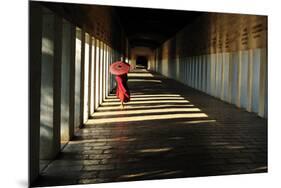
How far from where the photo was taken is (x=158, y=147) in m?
6.26

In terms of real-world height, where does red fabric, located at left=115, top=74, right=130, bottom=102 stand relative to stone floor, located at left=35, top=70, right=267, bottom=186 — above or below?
above

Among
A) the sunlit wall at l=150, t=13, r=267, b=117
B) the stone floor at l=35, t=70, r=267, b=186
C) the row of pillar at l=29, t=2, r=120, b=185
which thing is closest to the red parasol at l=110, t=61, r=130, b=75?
the stone floor at l=35, t=70, r=267, b=186

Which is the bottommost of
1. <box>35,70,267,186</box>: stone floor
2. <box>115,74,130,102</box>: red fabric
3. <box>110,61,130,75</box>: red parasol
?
<box>35,70,267,186</box>: stone floor

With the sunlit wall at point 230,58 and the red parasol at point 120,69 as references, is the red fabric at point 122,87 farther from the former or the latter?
the sunlit wall at point 230,58

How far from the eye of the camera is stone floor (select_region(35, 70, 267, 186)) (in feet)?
16.5

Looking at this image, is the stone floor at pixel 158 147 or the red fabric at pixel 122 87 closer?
the stone floor at pixel 158 147

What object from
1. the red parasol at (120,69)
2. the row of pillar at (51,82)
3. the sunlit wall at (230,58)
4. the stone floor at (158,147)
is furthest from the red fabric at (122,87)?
the sunlit wall at (230,58)

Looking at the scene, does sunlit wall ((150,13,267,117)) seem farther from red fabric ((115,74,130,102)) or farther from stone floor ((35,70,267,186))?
red fabric ((115,74,130,102))

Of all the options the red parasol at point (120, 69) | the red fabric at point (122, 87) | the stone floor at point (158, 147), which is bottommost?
the stone floor at point (158, 147)

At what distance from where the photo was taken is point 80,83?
288 inches

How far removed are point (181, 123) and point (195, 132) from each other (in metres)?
1.04

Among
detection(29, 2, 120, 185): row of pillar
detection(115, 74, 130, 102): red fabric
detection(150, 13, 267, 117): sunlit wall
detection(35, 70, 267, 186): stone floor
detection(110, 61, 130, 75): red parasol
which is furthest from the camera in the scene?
detection(115, 74, 130, 102): red fabric

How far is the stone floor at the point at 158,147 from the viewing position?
5.03 m
